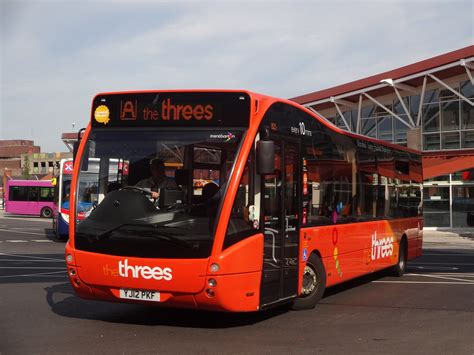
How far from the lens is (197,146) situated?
8.25 metres

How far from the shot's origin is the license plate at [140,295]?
7877mm

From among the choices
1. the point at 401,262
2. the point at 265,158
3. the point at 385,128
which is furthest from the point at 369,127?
the point at 265,158

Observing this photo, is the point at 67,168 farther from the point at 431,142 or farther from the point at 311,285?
the point at 431,142

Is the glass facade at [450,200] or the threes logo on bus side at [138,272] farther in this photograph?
the glass facade at [450,200]

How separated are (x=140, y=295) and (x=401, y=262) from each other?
27.7 ft

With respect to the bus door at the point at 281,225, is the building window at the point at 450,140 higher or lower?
higher

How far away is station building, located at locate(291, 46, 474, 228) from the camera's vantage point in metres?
32.2

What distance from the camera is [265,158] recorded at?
312 inches

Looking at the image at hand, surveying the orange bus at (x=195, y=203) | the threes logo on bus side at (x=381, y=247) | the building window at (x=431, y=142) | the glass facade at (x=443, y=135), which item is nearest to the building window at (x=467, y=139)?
the glass facade at (x=443, y=135)

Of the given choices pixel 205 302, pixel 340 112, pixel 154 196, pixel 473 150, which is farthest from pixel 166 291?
pixel 340 112

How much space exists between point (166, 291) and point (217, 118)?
7.05ft

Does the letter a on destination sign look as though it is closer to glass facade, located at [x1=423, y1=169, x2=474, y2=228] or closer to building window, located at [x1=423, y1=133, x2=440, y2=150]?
glass facade, located at [x1=423, y1=169, x2=474, y2=228]

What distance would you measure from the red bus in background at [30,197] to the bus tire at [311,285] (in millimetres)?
43116

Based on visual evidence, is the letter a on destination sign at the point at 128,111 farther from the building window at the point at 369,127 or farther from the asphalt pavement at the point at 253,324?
the building window at the point at 369,127
